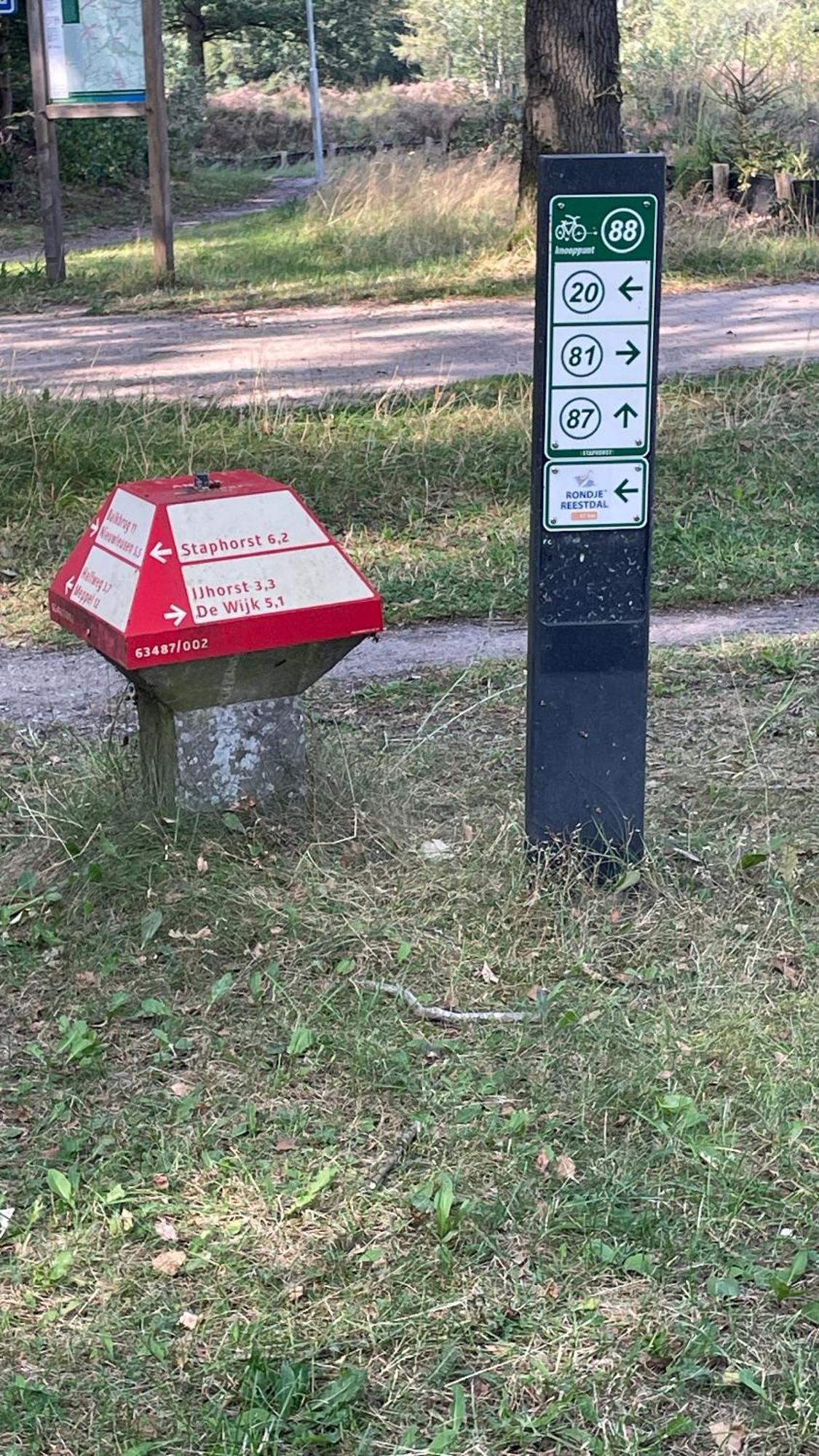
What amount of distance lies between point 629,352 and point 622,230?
0.26m

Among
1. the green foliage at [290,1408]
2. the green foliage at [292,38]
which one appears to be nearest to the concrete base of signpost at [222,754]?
the green foliage at [290,1408]

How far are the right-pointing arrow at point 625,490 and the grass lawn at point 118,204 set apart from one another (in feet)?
51.0

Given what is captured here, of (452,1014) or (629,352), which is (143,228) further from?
(452,1014)

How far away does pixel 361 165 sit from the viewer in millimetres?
19094

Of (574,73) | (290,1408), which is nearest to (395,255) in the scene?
(574,73)

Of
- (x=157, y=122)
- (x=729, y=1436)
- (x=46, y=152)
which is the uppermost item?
(x=157, y=122)

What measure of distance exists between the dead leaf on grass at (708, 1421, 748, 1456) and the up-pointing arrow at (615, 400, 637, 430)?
2069 mm

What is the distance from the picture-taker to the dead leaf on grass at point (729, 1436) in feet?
7.36

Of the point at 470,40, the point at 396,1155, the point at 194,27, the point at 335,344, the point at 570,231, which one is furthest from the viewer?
the point at 470,40

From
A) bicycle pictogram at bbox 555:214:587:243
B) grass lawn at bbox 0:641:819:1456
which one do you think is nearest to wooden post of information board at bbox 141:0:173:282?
grass lawn at bbox 0:641:819:1456

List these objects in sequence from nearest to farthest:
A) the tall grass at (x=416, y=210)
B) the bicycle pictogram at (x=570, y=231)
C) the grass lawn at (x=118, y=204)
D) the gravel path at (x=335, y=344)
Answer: the bicycle pictogram at (x=570, y=231) < the gravel path at (x=335, y=344) < the tall grass at (x=416, y=210) < the grass lawn at (x=118, y=204)

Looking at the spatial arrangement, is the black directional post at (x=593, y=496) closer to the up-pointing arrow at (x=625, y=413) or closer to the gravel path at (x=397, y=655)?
the up-pointing arrow at (x=625, y=413)

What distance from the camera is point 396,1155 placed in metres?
2.87

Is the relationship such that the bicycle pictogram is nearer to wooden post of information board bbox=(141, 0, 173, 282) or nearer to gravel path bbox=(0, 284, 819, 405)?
gravel path bbox=(0, 284, 819, 405)
